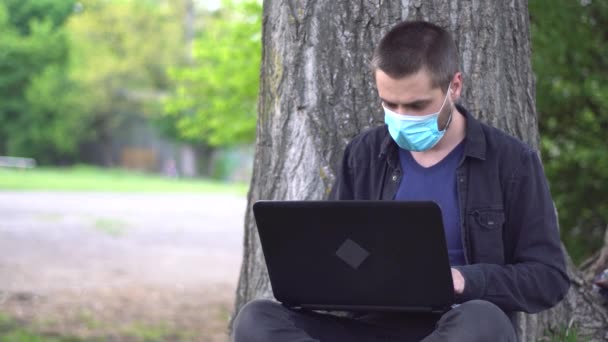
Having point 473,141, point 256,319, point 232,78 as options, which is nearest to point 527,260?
point 473,141

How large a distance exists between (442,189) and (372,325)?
1.84 feet

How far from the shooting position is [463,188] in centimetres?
339

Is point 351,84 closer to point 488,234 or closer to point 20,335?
point 488,234

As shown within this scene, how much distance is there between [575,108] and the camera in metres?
7.86

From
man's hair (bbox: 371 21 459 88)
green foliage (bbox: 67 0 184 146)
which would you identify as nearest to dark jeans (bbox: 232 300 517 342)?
man's hair (bbox: 371 21 459 88)

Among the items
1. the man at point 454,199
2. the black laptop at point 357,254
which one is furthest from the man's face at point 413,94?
the black laptop at point 357,254

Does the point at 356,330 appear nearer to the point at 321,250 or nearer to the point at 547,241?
the point at 321,250

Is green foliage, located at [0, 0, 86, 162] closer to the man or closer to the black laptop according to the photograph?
the man

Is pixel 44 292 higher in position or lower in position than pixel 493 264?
lower

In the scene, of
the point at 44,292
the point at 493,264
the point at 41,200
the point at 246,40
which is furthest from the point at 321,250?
the point at 41,200

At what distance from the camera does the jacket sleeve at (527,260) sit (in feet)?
10.4

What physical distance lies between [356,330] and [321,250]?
16.2 inches

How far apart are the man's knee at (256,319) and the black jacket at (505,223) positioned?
25.2 inches

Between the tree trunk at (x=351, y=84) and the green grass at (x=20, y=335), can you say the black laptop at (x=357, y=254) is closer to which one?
the tree trunk at (x=351, y=84)
